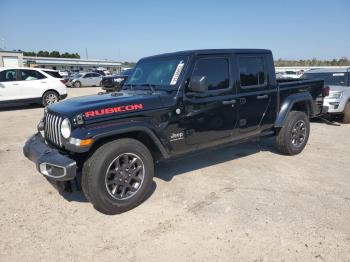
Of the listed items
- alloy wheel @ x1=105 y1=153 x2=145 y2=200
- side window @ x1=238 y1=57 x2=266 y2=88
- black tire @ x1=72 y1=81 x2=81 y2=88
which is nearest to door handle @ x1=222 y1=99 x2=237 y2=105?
side window @ x1=238 y1=57 x2=266 y2=88

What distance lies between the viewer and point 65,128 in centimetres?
355

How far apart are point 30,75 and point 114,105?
33.5 ft

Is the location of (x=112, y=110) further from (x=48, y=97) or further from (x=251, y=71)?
(x=48, y=97)

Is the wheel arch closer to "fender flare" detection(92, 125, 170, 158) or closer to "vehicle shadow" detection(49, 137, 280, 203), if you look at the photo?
"fender flare" detection(92, 125, 170, 158)

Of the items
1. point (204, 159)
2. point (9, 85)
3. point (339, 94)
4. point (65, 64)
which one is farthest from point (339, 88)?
point (65, 64)

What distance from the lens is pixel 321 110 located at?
21.4 ft

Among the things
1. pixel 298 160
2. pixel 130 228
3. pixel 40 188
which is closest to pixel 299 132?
pixel 298 160

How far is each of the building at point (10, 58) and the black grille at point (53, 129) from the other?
42.5 m

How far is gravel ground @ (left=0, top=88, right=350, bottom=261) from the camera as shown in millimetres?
2959

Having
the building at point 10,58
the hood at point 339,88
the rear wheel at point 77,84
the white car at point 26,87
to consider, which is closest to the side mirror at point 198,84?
the hood at point 339,88

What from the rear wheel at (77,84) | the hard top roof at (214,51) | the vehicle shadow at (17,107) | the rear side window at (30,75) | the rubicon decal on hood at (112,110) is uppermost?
the hard top roof at (214,51)

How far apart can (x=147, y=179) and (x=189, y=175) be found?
116 cm

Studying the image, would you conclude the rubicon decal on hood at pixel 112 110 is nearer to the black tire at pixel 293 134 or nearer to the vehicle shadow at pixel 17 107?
the black tire at pixel 293 134

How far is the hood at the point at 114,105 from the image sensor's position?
3.53m
